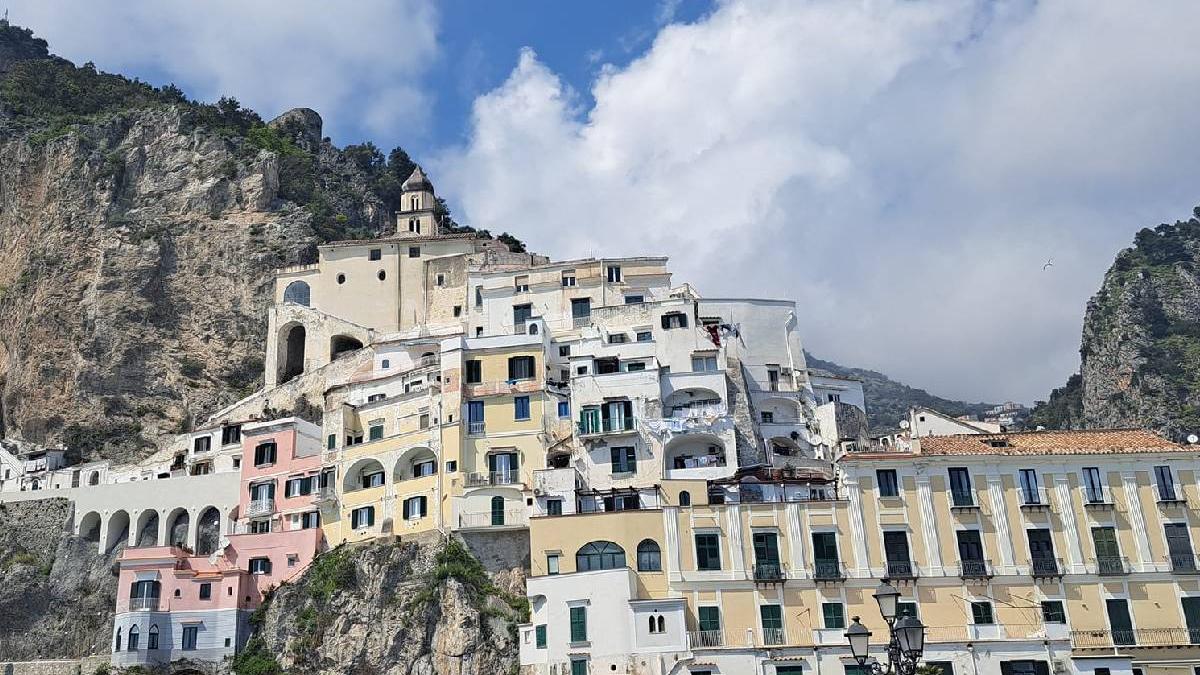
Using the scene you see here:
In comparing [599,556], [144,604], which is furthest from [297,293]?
[599,556]

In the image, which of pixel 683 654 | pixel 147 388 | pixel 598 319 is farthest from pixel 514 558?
pixel 147 388

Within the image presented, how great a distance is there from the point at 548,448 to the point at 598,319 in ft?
37.3

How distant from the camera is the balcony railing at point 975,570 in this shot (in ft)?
155

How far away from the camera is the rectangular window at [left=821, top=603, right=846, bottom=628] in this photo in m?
46.9

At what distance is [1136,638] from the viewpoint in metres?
46.5

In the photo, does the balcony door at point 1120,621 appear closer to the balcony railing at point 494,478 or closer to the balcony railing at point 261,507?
the balcony railing at point 494,478

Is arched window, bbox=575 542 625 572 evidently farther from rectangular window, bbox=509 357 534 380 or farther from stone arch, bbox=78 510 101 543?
stone arch, bbox=78 510 101 543

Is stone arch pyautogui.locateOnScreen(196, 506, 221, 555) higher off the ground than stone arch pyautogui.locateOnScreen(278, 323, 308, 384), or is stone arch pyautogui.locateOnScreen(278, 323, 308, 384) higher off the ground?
stone arch pyautogui.locateOnScreen(278, 323, 308, 384)

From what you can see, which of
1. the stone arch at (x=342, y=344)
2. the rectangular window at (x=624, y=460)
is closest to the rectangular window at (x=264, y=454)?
the stone arch at (x=342, y=344)

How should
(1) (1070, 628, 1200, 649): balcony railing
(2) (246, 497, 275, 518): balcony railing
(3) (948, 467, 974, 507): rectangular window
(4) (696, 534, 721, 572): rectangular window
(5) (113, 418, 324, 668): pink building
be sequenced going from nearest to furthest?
(1) (1070, 628, 1200, 649): balcony railing → (4) (696, 534, 721, 572): rectangular window → (3) (948, 467, 974, 507): rectangular window → (5) (113, 418, 324, 668): pink building → (2) (246, 497, 275, 518): balcony railing

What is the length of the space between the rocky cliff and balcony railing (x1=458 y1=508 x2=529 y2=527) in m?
59.2

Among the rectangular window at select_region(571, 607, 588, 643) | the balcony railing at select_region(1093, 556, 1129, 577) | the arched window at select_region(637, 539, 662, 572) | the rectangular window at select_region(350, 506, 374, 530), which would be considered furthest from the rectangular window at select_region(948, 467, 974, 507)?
the rectangular window at select_region(350, 506, 374, 530)

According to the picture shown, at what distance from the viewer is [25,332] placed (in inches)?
3425

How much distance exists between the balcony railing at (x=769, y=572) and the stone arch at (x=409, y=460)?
18.5m
